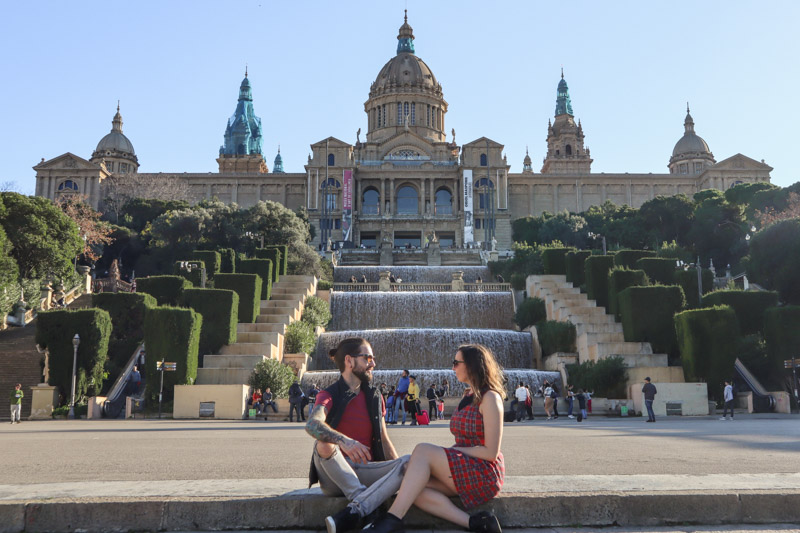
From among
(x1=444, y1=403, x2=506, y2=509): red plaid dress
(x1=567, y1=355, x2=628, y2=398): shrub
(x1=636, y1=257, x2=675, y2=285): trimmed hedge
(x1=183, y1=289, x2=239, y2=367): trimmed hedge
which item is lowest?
(x1=567, y1=355, x2=628, y2=398): shrub

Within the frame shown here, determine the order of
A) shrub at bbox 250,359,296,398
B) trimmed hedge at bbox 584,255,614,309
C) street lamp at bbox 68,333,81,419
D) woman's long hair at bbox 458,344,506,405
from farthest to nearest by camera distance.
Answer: trimmed hedge at bbox 584,255,614,309
shrub at bbox 250,359,296,398
street lamp at bbox 68,333,81,419
woman's long hair at bbox 458,344,506,405

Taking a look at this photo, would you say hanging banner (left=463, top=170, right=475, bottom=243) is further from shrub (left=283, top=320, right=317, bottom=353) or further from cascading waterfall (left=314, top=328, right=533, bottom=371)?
shrub (left=283, top=320, right=317, bottom=353)

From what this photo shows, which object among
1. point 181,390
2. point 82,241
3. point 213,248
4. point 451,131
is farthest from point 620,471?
point 451,131

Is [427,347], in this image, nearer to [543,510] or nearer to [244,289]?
[244,289]

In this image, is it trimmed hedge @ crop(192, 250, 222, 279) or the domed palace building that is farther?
the domed palace building

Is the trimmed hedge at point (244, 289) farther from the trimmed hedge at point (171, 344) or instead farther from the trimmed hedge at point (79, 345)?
the trimmed hedge at point (79, 345)

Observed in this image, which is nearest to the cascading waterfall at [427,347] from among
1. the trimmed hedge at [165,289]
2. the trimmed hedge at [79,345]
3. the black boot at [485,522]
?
the trimmed hedge at [165,289]

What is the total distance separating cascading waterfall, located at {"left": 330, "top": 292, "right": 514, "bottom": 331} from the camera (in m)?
39.9

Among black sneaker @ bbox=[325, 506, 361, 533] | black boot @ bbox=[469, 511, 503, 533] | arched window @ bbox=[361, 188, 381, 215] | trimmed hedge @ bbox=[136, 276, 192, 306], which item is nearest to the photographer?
A: black sneaker @ bbox=[325, 506, 361, 533]

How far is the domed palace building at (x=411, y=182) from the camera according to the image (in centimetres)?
8456

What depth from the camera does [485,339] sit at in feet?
113

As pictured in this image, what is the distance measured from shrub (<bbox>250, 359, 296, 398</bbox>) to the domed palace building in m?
52.2

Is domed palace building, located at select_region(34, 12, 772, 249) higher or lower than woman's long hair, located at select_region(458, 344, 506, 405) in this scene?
higher

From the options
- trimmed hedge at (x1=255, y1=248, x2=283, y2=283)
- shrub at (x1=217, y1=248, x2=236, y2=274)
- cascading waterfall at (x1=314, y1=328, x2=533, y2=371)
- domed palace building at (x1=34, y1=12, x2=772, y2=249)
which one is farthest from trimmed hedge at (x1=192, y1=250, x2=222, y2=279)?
domed palace building at (x1=34, y1=12, x2=772, y2=249)
